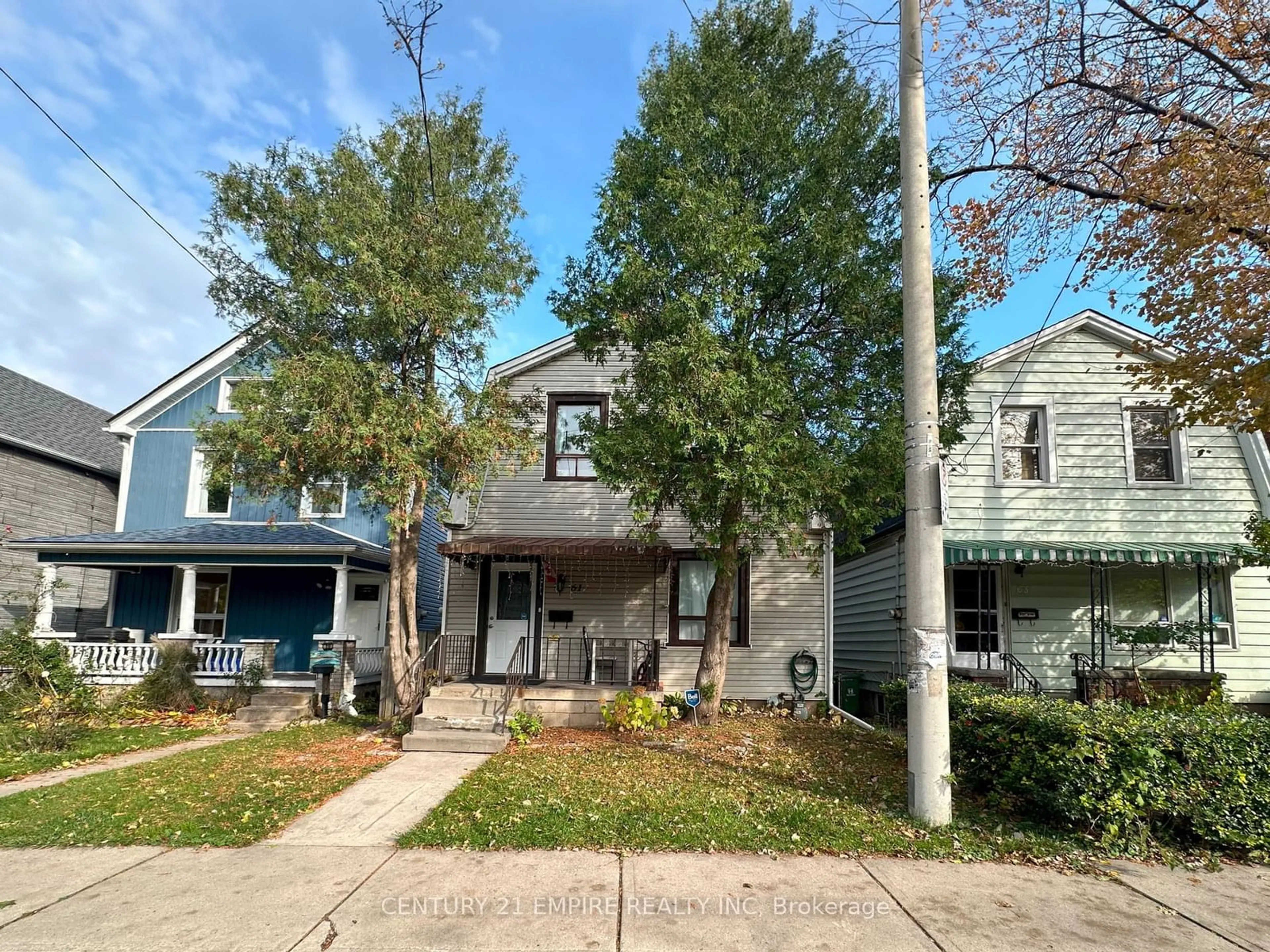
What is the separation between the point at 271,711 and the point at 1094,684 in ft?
39.5

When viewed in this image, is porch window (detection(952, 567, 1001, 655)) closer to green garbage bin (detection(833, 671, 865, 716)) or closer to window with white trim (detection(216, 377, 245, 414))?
green garbage bin (detection(833, 671, 865, 716))

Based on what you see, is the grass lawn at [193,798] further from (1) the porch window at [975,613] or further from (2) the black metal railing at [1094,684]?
(2) the black metal railing at [1094,684]

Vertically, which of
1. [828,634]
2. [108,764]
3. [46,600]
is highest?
[46,600]

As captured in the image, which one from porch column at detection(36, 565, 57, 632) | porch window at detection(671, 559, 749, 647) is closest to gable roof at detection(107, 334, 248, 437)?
porch column at detection(36, 565, 57, 632)

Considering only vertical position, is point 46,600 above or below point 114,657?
above

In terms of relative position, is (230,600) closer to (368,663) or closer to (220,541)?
(220,541)

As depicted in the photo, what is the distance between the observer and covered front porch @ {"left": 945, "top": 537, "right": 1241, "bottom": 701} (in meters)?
11.2

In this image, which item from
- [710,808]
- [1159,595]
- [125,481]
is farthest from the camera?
[125,481]

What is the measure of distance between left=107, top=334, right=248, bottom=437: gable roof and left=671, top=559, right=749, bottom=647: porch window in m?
10.4

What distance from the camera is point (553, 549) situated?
10.8 meters

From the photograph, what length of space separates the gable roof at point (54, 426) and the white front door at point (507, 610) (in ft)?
34.3

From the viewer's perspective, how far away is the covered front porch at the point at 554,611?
11.9 m

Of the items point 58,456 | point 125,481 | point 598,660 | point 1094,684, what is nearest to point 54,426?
point 58,456

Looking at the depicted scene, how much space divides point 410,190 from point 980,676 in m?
10.9
